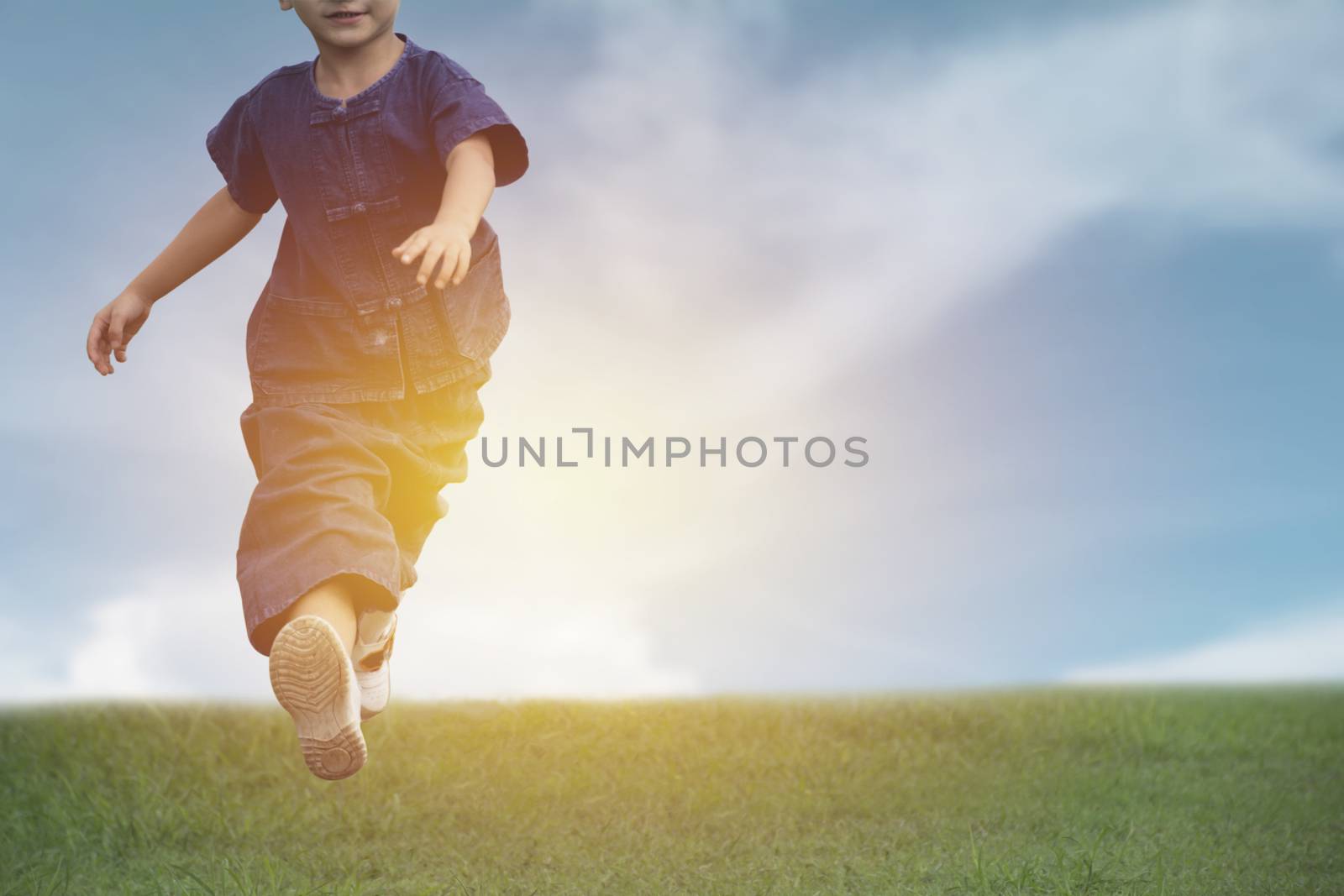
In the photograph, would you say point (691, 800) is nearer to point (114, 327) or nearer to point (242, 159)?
point (114, 327)

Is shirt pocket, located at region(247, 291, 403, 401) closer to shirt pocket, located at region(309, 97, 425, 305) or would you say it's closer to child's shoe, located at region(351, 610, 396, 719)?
shirt pocket, located at region(309, 97, 425, 305)

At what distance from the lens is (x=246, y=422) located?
10.4ft

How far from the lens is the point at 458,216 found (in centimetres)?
265

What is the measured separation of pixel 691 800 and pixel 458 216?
9.61 feet

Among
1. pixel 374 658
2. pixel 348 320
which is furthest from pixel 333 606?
pixel 348 320

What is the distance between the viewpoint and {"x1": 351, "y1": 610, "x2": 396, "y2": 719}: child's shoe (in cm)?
325

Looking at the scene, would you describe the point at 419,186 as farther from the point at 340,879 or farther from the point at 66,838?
the point at 66,838

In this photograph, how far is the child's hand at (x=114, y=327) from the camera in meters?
3.24

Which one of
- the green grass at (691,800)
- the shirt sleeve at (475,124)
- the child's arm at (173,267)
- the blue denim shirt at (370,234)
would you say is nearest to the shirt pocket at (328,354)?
the blue denim shirt at (370,234)

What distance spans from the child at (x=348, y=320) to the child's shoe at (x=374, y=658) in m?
0.01

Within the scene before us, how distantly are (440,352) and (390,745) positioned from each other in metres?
2.79

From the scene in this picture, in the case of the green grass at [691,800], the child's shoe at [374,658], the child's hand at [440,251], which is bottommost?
the green grass at [691,800]

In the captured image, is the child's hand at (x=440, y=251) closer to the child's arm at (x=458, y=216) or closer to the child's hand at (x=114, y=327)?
the child's arm at (x=458, y=216)

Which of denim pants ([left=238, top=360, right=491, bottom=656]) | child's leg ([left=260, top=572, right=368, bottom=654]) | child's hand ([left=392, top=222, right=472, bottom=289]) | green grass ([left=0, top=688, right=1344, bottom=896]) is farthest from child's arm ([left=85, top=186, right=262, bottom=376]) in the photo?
green grass ([left=0, top=688, right=1344, bottom=896])
